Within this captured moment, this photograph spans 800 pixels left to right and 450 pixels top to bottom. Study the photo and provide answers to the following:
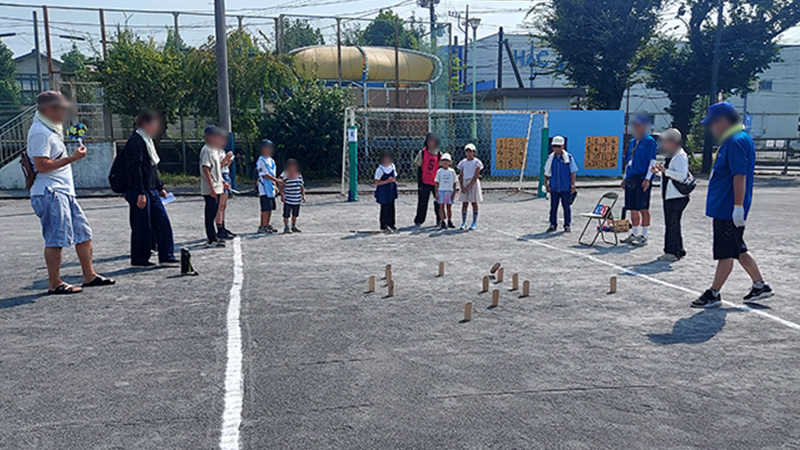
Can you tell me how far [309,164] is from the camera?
935 inches

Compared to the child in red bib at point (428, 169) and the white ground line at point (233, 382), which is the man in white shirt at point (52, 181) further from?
the child in red bib at point (428, 169)

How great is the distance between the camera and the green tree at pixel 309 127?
23.1m

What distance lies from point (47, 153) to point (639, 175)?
882 cm

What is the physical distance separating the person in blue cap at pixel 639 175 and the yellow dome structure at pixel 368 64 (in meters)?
16.8

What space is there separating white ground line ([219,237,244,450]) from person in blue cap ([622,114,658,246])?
6958 mm

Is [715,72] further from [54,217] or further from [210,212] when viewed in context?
[54,217]

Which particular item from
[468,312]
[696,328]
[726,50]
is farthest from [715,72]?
[468,312]

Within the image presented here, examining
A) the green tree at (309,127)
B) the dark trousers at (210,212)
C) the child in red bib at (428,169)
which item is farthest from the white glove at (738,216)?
the green tree at (309,127)

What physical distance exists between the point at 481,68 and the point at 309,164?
45628 millimetres

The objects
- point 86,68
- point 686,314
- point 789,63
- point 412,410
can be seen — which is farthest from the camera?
A: point 789,63

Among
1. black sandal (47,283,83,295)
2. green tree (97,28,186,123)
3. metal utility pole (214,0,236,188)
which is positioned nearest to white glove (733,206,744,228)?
black sandal (47,283,83,295)

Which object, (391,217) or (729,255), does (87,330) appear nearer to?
(729,255)

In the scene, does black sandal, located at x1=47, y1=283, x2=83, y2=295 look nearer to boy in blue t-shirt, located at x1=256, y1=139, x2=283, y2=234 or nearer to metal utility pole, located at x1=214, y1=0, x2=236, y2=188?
boy in blue t-shirt, located at x1=256, y1=139, x2=283, y2=234

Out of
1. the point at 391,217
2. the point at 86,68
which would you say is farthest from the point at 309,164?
the point at 391,217
